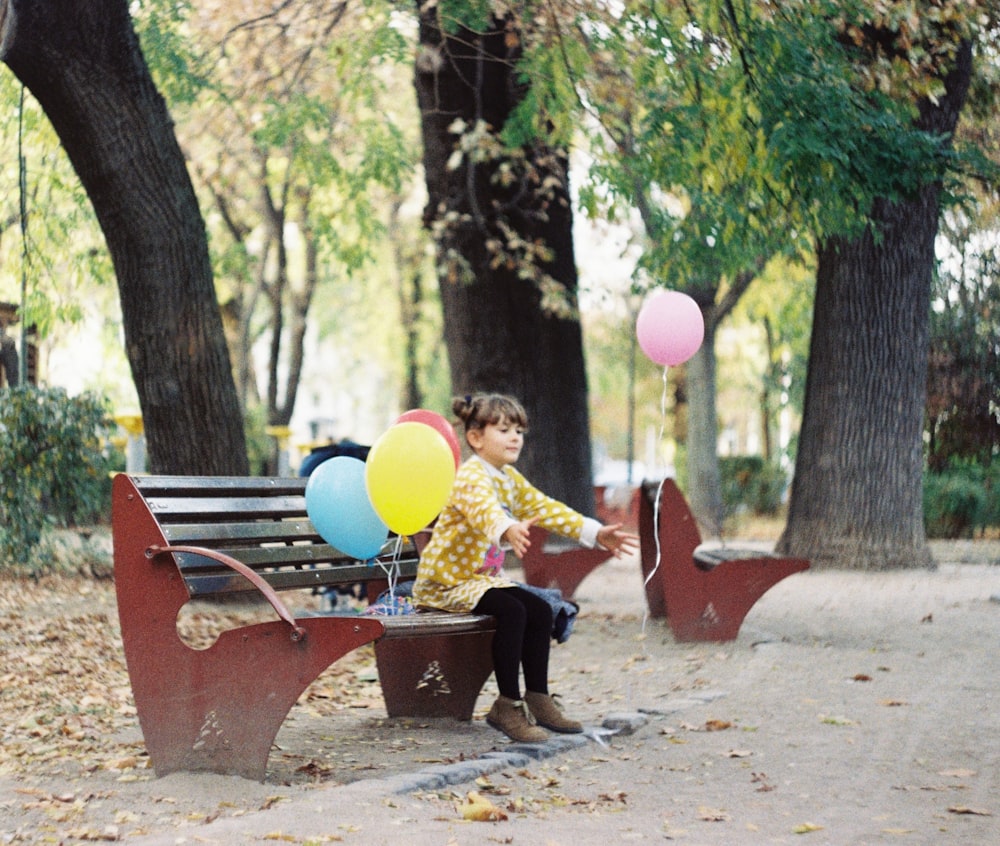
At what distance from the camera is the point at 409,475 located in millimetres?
5320

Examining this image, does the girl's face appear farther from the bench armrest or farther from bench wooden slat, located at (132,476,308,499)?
the bench armrest

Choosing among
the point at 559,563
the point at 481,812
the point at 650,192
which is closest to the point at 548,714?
the point at 481,812

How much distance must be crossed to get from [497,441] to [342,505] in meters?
0.80

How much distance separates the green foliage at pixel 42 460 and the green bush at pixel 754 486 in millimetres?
16216

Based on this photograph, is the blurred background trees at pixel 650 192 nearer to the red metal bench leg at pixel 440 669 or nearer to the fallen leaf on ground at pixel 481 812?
the red metal bench leg at pixel 440 669

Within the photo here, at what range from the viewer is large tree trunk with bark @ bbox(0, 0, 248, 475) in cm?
847

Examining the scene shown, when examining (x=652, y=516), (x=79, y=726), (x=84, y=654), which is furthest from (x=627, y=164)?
(x=79, y=726)

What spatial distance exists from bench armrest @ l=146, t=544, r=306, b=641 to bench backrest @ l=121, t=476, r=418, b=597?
9cm

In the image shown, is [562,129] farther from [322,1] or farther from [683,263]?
[322,1]

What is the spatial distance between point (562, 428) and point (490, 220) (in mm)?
2233

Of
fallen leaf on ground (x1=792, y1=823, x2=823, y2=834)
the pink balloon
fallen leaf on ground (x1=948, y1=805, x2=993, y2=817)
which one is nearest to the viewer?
fallen leaf on ground (x1=792, y1=823, x2=823, y2=834)

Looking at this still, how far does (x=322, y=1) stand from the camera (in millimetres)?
12578

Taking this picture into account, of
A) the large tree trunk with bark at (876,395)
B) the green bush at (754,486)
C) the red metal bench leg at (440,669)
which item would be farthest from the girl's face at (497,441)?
the green bush at (754,486)

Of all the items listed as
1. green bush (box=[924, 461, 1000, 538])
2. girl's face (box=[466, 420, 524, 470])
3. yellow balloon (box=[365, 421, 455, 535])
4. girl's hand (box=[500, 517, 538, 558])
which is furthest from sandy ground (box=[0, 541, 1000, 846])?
green bush (box=[924, 461, 1000, 538])
